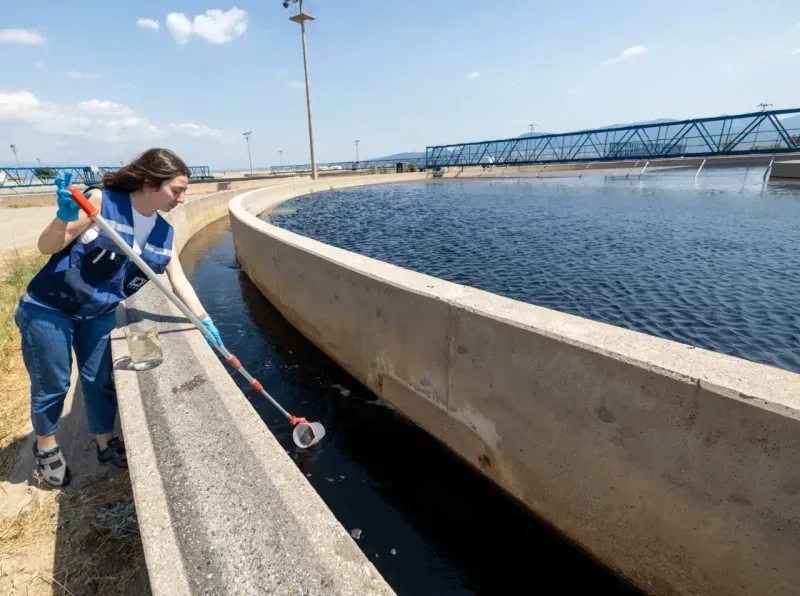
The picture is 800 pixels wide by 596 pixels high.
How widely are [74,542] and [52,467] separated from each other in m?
0.69

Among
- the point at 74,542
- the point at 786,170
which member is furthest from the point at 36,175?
the point at 786,170

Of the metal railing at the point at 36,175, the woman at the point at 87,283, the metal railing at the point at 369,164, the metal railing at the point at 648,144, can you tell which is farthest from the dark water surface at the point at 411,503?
the metal railing at the point at 369,164

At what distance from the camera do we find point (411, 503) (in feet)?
12.5

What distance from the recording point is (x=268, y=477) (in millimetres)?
2221

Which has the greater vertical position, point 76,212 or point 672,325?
point 76,212

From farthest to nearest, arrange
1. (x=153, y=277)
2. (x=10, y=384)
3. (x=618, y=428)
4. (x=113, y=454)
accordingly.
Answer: (x=10, y=384)
(x=113, y=454)
(x=153, y=277)
(x=618, y=428)

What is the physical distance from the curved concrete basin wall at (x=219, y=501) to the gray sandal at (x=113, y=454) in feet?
2.32

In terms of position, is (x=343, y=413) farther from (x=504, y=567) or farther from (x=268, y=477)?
(x=268, y=477)

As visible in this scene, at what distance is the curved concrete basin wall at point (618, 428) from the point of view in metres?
2.04

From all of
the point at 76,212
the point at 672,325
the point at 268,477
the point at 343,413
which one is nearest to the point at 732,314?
the point at 672,325

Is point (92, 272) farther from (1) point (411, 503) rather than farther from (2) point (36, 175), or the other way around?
→ (2) point (36, 175)

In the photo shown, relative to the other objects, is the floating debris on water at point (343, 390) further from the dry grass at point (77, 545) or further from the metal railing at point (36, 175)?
the metal railing at point (36, 175)

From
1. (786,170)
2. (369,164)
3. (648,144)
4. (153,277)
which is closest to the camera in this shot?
(153,277)

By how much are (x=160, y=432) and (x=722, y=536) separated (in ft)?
11.3
